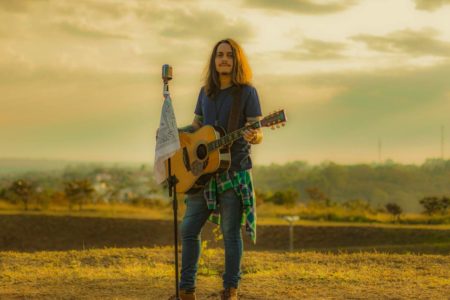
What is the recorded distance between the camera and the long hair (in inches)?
205

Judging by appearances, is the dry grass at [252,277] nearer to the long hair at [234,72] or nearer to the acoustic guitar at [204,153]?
the acoustic guitar at [204,153]

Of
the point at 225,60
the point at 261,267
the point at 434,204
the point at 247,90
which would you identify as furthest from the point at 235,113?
the point at 434,204

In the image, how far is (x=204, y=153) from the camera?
5.25 metres

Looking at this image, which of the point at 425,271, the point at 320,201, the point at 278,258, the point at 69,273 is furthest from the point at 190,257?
the point at 320,201

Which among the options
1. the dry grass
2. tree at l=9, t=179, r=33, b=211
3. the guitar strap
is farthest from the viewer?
tree at l=9, t=179, r=33, b=211

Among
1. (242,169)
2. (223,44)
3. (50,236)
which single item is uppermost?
(223,44)

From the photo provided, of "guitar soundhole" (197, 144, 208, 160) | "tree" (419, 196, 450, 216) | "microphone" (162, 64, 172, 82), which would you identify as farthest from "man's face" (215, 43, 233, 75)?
"tree" (419, 196, 450, 216)

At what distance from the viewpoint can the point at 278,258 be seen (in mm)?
10117

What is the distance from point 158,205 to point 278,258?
14888 mm

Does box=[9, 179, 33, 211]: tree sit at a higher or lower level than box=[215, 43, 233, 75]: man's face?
lower

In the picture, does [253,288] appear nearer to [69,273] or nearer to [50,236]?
[69,273]

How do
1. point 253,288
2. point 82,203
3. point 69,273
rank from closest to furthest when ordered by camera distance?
point 253,288 → point 69,273 → point 82,203

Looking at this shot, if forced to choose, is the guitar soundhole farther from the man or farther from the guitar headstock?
the guitar headstock

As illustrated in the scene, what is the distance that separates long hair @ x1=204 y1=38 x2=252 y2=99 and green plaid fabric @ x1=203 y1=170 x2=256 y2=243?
2.08 feet
